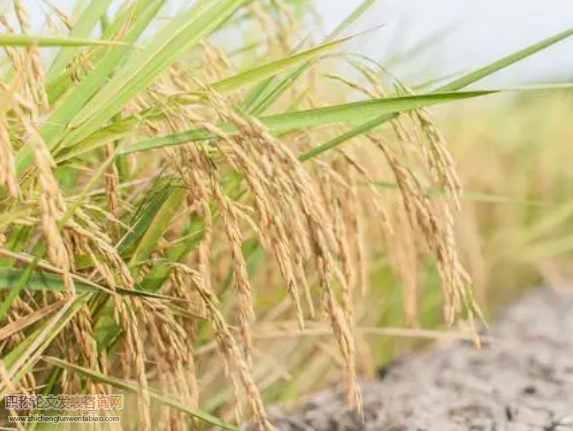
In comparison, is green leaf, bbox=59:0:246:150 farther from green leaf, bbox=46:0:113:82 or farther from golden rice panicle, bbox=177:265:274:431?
golden rice panicle, bbox=177:265:274:431

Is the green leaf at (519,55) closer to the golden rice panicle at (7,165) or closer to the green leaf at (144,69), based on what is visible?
the green leaf at (144,69)

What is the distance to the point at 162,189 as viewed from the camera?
64.9 inches

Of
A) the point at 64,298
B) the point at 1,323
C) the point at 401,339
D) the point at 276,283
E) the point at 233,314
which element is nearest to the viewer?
the point at 64,298

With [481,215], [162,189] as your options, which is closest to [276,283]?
[162,189]

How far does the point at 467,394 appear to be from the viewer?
96.6 inches

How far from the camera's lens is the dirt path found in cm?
215

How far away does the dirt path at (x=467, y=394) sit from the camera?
2.15 metres

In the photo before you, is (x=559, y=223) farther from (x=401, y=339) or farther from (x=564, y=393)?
(x=564, y=393)

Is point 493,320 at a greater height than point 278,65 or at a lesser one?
greater

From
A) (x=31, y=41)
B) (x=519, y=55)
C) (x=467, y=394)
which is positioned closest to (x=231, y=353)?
(x=31, y=41)

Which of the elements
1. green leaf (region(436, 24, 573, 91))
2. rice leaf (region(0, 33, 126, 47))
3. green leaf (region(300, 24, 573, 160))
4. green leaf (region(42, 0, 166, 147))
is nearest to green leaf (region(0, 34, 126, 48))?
rice leaf (region(0, 33, 126, 47))

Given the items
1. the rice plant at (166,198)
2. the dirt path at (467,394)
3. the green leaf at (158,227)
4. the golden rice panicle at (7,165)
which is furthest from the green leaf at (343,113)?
the dirt path at (467,394)

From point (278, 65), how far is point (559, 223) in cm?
329

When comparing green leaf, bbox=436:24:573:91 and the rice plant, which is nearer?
the rice plant
